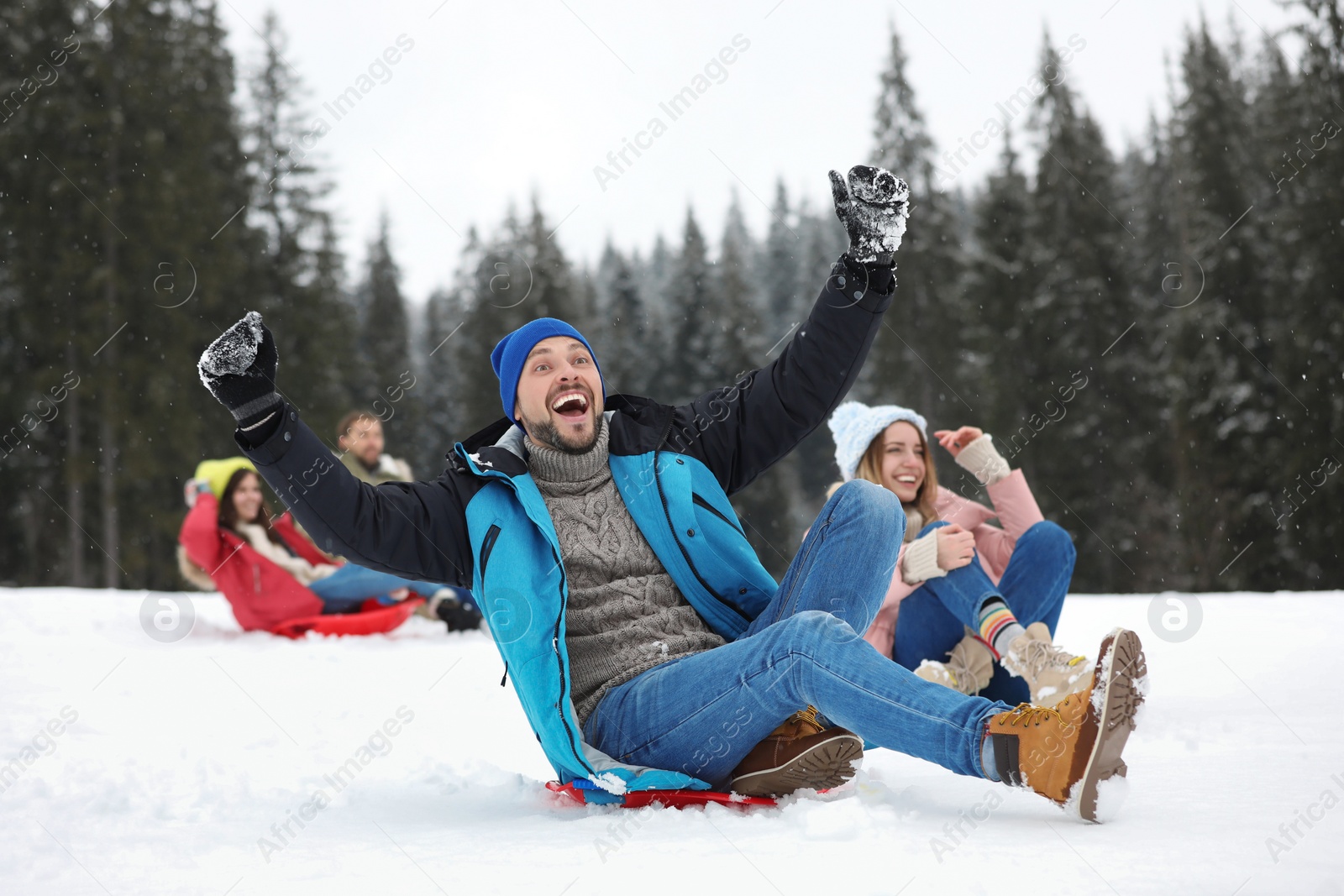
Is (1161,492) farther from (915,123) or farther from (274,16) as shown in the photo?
(274,16)

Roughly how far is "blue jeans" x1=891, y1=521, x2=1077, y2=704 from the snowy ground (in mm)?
513

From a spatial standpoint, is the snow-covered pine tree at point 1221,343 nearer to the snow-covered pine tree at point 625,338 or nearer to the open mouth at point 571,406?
the snow-covered pine tree at point 625,338

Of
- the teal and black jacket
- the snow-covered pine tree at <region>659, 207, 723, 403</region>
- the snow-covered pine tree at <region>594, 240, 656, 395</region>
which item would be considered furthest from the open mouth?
the snow-covered pine tree at <region>659, 207, 723, 403</region>

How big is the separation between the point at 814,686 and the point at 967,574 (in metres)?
1.56

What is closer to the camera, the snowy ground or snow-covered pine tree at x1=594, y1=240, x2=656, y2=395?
the snowy ground

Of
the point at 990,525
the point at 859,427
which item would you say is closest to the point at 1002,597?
the point at 990,525

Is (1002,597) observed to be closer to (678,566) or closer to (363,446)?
(678,566)

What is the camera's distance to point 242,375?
241 centimetres

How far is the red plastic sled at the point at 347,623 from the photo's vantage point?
6.78m

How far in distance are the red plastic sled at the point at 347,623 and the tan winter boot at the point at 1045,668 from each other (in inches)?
179

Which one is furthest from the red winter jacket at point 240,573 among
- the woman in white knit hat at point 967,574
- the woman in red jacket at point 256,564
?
the woman in white knit hat at point 967,574

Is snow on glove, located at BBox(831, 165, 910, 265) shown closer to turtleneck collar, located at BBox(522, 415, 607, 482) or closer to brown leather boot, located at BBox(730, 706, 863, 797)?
turtleneck collar, located at BBox(522, 415, 607, 482)

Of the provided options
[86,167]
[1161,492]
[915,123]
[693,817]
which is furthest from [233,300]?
[693,817]

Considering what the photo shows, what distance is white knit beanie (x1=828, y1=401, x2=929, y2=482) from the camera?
416 cm
